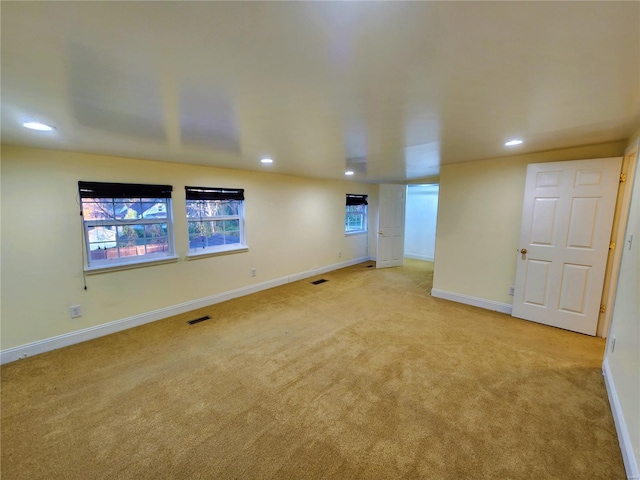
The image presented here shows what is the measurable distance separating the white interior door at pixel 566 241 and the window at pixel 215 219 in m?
3.93

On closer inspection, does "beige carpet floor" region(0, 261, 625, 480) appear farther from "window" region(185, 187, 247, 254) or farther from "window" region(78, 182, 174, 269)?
"window" region(185, 187, 247, 254)

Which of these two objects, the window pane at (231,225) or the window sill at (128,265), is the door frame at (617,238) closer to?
the window pane at (231,225)

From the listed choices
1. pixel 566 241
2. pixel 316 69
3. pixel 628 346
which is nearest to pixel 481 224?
pixel 566 241

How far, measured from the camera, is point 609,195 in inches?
107

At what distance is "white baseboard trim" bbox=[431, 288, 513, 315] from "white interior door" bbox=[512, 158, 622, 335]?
206 mm

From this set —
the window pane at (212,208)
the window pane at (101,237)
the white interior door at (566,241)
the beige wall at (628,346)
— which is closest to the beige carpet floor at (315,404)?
the beige wall at (628,346)

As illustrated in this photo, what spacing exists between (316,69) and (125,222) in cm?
311

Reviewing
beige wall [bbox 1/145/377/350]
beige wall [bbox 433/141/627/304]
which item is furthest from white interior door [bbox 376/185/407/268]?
beige wall [bbox 1/145/377/350]

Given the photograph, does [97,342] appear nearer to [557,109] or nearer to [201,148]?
[201,148]

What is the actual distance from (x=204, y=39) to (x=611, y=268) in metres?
4.06

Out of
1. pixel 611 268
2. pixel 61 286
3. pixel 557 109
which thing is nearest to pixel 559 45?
pixel 557 109

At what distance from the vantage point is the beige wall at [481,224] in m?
3.38

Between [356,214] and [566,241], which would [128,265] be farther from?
[566,241]

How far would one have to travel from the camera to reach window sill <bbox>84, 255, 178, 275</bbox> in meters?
2.93
